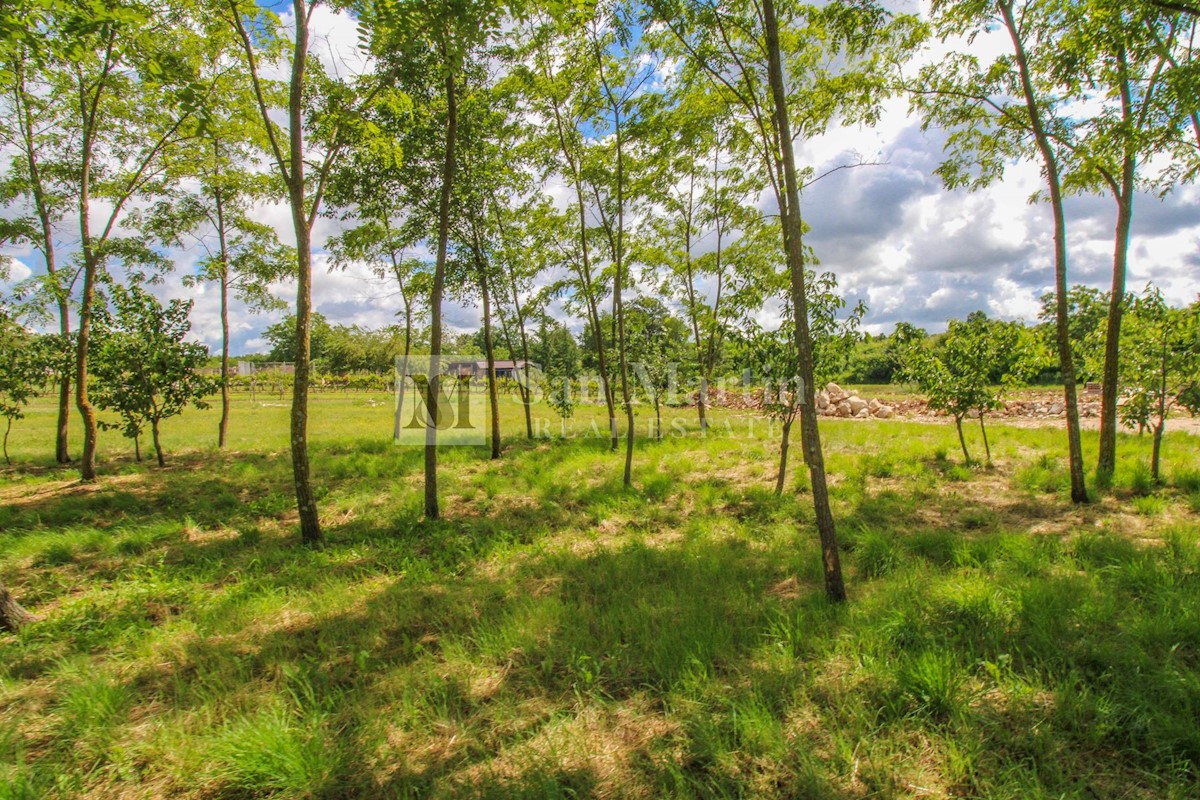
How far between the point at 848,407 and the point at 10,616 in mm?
27702

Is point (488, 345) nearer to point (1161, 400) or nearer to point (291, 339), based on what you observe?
point (1161, 400)

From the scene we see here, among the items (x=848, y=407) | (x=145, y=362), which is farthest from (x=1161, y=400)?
(x=145, y=362)

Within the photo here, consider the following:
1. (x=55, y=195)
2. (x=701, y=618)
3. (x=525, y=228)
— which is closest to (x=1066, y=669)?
(x=701, y=618)

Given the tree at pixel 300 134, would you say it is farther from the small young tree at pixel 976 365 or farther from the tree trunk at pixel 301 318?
the small young tree at pixel 976 365

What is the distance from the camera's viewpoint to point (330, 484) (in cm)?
1023

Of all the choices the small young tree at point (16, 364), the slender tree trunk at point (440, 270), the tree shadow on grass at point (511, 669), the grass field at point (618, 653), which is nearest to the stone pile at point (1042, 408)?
the grass field at point (618, 653)

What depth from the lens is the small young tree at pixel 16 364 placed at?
→ 10312 mm

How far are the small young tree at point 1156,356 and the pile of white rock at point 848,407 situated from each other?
1533 cm

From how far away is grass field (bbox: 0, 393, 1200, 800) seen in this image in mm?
2604

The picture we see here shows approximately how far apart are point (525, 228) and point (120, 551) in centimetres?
1155

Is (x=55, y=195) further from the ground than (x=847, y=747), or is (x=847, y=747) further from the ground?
(x=55, y=195)

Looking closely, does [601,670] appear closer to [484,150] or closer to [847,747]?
[847,747]

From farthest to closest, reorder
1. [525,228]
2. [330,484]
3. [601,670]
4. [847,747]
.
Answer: [525,228], [330,484], [601,670], [847,747]

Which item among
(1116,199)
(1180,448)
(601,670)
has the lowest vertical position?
(601,670)
